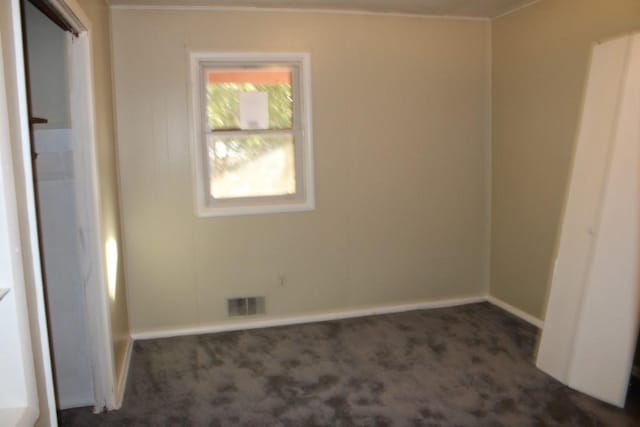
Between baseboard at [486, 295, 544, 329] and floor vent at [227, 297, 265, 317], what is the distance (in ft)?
6.28

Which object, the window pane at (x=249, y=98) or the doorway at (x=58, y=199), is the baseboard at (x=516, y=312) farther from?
the doorway at (x=58, y=199)

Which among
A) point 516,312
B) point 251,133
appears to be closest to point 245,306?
point 251,133

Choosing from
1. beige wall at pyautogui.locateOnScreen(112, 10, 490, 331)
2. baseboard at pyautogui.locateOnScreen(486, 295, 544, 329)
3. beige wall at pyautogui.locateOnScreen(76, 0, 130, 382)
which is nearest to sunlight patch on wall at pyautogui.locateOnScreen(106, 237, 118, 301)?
beige wall at pyautogui.locateOnScreen(76, 0, 130, 382)

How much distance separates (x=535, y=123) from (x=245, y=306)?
2520 millimetres

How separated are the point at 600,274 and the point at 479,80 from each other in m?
1.93

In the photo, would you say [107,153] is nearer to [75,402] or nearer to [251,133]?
[251,133]

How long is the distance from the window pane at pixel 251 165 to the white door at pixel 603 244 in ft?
6.38

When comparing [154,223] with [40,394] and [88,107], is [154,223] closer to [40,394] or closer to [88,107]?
[88,107]

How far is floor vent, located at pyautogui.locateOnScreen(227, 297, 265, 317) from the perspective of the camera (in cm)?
367

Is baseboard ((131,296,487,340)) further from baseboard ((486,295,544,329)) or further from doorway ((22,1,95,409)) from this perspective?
doorway ((22,1,95,409))

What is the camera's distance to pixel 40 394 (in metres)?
1.34

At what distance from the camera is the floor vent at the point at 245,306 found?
3.67 meters

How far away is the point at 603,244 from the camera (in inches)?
102

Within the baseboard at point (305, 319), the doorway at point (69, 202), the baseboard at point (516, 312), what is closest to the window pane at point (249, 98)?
the doorway at point (69, 202)
